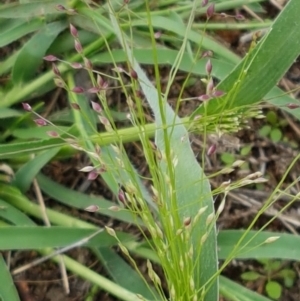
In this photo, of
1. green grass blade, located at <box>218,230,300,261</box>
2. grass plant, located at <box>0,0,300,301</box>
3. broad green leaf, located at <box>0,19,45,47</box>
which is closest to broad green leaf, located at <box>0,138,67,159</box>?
grass plant, located at <box>0,0,300,301</box>

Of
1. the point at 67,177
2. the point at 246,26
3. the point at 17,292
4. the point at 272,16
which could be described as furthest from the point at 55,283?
the point at 272,16

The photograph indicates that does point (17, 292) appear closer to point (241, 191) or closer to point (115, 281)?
point (115, 281)

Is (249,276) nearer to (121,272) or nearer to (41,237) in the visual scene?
(121,272)

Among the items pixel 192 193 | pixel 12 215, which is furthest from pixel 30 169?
pixel 192 193

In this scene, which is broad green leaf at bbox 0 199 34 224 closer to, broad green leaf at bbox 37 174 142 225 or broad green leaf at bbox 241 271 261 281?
broad green leaf at bbox 37 174 142 225

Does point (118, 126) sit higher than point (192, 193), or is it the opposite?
point (192, 193)

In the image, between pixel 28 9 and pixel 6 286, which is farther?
pixel 28 9

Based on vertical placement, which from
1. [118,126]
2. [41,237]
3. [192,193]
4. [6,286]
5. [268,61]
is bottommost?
[6,286]

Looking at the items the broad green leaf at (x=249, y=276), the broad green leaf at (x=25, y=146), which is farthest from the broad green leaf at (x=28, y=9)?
the broad green leaf at (x=249, y=276)
